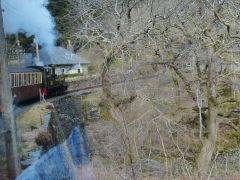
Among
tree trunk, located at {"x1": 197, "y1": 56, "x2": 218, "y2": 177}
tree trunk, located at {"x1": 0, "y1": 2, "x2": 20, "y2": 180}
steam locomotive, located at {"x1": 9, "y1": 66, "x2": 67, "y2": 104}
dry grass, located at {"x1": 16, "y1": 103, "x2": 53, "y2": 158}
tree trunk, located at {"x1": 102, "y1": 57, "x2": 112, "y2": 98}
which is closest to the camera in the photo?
tree trunk, located at {"x1": 0, "y1": 2, "x2": 20, "y2": 180}

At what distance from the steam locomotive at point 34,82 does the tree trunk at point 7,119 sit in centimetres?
449

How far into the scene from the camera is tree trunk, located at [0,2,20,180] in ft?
13.1

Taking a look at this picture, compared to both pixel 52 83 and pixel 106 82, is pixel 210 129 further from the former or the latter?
pixel 52 83

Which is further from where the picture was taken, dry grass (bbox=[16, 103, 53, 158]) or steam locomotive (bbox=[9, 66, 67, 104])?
steam locomotive (bbox=[9, 66, 67, 104])

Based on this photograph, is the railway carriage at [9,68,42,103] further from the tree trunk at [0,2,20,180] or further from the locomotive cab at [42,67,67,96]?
the tree trunk at [0,2,20,180]

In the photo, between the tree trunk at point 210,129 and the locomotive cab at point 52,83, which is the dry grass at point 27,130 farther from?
the locomotive cab at point 52,83

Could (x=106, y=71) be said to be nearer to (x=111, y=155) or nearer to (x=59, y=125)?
(x=111, y=155)

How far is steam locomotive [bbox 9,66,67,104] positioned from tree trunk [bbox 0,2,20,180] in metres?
4.49

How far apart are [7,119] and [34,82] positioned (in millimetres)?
8260

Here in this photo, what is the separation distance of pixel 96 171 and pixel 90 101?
7.08 meters

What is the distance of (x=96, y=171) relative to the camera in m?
5.34

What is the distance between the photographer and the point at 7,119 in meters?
4.04

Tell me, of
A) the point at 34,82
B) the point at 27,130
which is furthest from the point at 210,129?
the point at 34,82

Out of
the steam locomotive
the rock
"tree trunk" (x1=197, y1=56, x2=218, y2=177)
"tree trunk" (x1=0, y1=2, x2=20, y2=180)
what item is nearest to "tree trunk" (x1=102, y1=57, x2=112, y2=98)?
the rock
